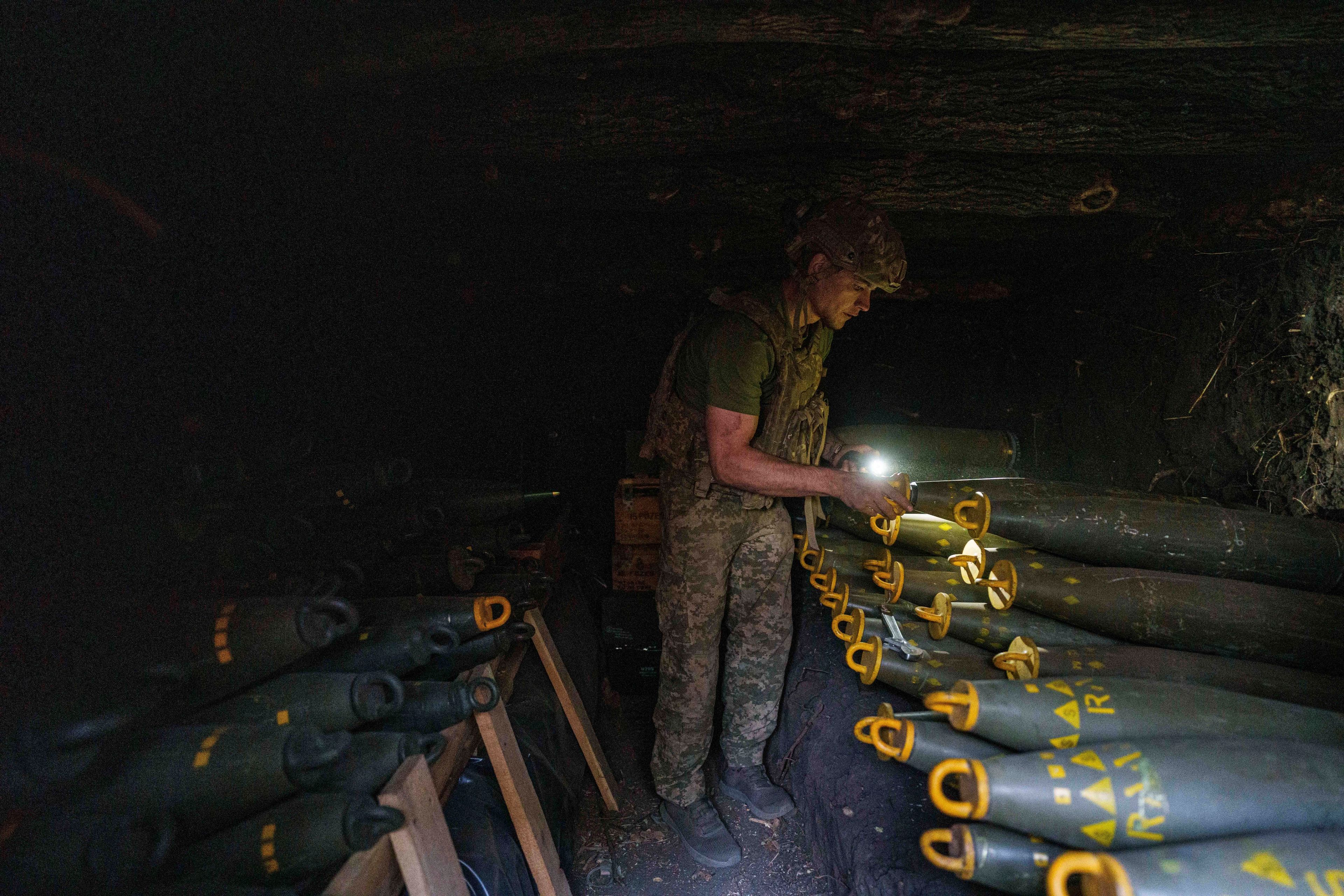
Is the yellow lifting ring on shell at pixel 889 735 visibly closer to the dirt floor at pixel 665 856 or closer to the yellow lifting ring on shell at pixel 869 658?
the yellow lifting ring on shell at pixel 869 658

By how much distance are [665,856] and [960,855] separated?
1.79m

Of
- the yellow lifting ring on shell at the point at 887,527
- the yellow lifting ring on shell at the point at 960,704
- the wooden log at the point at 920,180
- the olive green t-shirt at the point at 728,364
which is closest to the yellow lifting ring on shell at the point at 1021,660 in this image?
the yellow lifting ring on shell at the point at 960,704

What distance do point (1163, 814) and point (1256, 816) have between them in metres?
0.16

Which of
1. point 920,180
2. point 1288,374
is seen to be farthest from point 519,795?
point 1288,374

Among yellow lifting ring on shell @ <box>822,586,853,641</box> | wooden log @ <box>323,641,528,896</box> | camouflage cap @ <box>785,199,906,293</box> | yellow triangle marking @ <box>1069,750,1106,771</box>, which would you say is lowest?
wooden log @ <box>323,641,528,896</box>

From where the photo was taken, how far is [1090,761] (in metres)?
0.96

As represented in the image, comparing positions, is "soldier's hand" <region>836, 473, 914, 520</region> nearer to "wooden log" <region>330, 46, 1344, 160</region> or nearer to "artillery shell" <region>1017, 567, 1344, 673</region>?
"artillery shell" <region>1017, 567, 1344, 673</region>

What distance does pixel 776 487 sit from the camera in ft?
6.77

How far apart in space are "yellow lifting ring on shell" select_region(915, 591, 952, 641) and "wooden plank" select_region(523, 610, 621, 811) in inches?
59.0

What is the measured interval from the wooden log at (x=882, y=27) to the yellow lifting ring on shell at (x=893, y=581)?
1.60 meters

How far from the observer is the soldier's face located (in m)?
2.08

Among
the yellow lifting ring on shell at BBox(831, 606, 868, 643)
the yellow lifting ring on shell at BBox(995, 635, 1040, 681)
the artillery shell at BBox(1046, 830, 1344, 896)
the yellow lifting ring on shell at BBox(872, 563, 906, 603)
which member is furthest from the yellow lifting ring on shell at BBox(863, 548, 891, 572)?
the artillery shell at BBox(1046, 830, 1344, 896)

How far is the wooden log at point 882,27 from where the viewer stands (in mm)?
1458

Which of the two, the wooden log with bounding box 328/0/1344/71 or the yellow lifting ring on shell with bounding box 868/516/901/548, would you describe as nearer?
the wooden log with bounding box 328/0/1344/71
